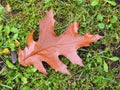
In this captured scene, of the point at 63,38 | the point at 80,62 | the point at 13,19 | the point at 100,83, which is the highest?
the point at 13,19

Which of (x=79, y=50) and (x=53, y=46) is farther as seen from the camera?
(x=79, y=50)

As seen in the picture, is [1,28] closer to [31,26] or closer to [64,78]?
[31,26]

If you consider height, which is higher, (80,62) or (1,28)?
Result: (1,28)

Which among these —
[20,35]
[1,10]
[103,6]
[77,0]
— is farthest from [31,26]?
[103,6]
